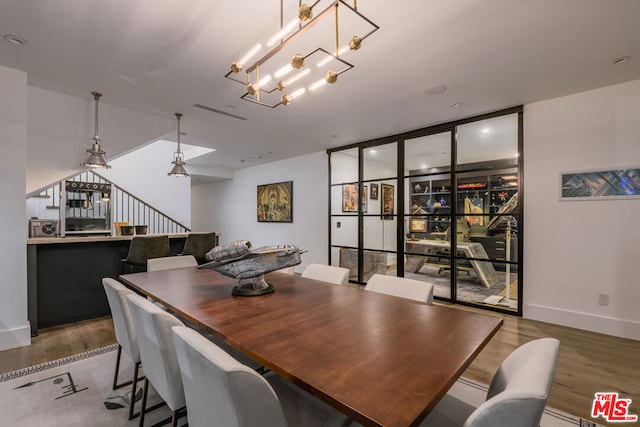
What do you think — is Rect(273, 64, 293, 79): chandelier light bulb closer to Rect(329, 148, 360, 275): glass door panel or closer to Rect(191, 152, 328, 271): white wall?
Rect(329, 148, 360, 275): glass door panel

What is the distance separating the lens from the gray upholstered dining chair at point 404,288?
5.95 ft

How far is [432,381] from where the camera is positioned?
0.86 metres

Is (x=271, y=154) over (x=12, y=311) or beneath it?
over

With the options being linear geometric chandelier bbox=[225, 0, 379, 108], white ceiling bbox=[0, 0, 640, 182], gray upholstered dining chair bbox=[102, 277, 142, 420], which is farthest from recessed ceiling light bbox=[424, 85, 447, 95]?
gray upholstered dining chair bbox=[102, 277, 142, 420]

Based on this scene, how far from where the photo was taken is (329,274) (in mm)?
2410

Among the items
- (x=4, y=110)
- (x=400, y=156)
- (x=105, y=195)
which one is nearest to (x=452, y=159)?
(x=400, y=156)

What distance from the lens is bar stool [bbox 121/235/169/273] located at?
134 inches

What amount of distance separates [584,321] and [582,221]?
1.06 meters

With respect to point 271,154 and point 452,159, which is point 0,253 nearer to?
point 271,154

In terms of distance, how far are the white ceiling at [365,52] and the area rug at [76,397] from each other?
252 centimetres

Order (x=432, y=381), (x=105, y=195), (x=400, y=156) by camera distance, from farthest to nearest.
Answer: (x=105, y=195), (x=400, y=156), (x=432, y=381)

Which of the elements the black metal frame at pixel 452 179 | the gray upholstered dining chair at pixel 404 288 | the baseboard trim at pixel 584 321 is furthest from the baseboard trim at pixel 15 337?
the baseboard trim at pixel 584 321

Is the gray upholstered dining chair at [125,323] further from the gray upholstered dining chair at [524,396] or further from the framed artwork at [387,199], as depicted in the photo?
the framed artwork at [387,199]

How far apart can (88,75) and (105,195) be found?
158 inches
